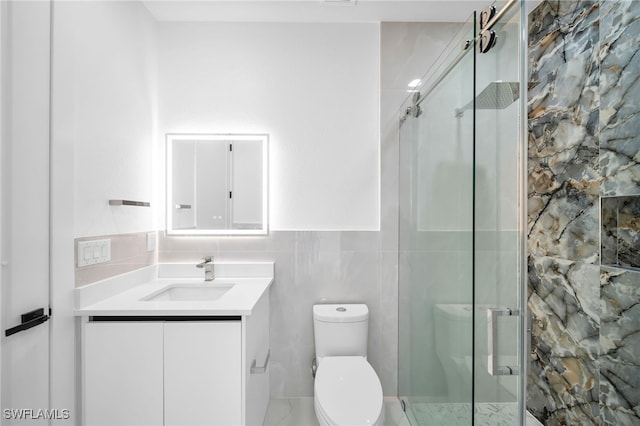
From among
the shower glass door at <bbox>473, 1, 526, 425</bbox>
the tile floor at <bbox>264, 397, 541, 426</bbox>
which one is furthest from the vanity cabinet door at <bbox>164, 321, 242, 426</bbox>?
the shower glass door at <bbox>473, 1, 526, 425</bbox>

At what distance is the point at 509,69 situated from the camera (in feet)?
2.98

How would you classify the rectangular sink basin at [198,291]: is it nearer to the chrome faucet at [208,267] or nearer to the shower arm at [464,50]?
the chrome faucet at [208,267]

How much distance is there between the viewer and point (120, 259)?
169cm

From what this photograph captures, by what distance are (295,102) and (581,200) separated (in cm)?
163

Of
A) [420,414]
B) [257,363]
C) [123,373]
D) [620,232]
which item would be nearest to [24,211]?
[123,373]

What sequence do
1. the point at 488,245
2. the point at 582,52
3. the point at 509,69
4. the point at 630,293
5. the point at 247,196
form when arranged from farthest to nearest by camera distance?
the point at 247,196
the point at 582,52
the point at 630,293
the point at 488,245
the point at 509,69

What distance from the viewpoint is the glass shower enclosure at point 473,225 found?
910 mm

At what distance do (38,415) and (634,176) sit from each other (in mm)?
2407

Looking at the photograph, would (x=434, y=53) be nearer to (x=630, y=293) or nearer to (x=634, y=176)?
(x=634, y=176)

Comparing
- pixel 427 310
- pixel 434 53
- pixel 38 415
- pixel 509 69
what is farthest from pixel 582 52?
pixel 38 415

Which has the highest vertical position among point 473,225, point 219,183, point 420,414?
point 219,183

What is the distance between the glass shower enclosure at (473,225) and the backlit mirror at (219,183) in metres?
0.99

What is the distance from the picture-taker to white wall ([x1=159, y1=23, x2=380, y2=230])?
2.10m

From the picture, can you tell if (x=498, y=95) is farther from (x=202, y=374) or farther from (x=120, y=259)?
(x=120, y=259)
